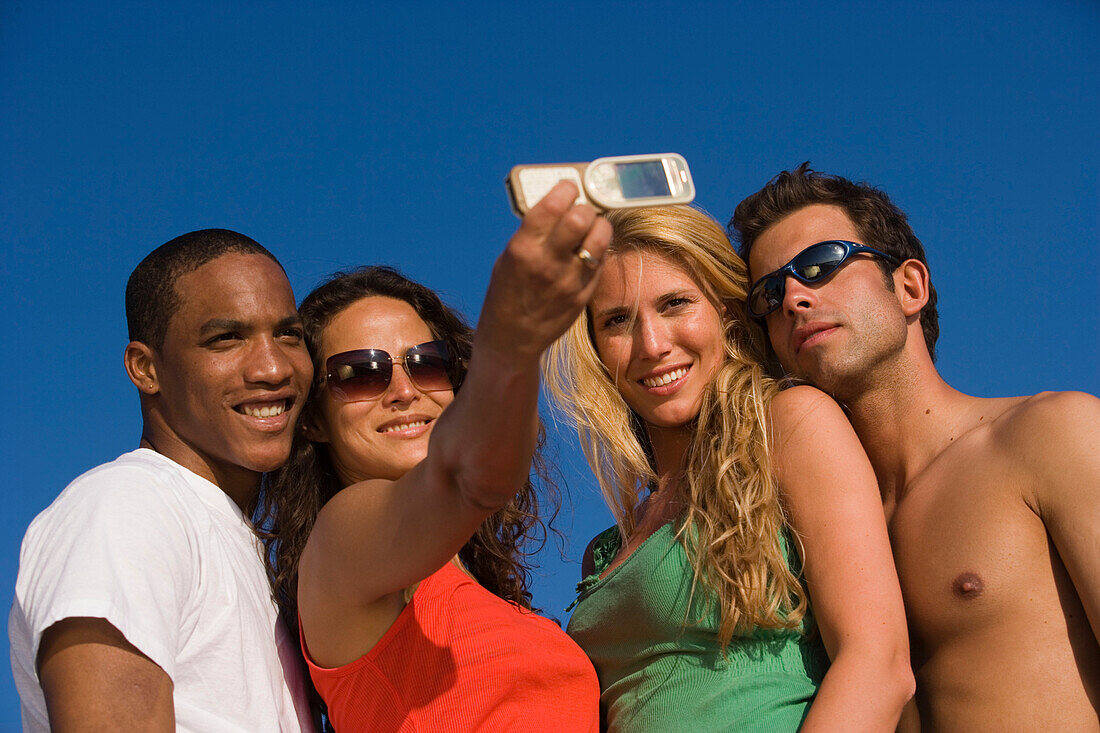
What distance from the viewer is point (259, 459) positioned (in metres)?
4.06

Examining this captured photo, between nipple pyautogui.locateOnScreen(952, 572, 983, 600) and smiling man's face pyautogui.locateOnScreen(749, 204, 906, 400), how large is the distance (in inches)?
37.5

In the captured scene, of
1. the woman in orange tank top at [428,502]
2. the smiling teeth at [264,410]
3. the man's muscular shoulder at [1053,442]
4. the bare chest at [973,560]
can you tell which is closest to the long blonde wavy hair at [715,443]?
the bare chest at [973,560]

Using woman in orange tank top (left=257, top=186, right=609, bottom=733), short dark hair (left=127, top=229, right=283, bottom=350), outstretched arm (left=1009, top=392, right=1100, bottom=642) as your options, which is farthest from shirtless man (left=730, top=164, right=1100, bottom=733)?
short dark hair (left=127, top=229, right=283, bottom=350)

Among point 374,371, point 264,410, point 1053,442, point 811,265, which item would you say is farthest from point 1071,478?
point 264,410

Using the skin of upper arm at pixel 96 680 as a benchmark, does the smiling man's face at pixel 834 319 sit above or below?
above

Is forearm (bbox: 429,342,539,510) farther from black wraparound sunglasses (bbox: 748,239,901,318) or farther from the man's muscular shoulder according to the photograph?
black wraparound sunglasses (bbox: 748,239,901,318)

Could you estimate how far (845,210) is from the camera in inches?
179

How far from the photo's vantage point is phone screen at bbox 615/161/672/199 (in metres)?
2.03

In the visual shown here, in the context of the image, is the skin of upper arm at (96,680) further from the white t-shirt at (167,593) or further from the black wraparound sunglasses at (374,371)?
the black wraparound sunglasses at (374,371)

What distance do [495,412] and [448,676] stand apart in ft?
5.36

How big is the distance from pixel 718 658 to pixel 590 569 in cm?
137

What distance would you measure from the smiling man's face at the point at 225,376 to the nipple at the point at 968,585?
9.48 feet

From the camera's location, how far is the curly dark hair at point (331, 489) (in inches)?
162

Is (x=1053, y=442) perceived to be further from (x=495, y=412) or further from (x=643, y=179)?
(x=495, y=412)
